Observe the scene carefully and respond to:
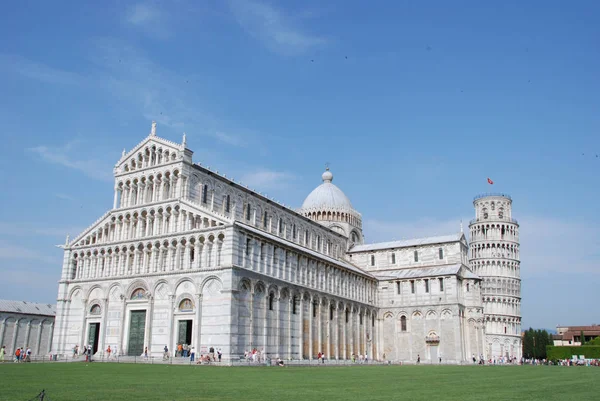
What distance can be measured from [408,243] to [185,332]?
38.2 meters

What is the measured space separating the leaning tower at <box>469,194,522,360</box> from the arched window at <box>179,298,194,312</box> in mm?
71014

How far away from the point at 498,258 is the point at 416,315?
1668 inches

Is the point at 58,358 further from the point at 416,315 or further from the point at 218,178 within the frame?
the point at 416,315

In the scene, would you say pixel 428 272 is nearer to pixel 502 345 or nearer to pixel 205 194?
pixel 205 194

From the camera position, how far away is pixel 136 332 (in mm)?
47625

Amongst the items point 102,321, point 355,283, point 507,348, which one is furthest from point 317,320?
point 507,348

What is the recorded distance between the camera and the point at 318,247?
2766 inches

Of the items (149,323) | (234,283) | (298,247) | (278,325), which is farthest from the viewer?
(298,247)

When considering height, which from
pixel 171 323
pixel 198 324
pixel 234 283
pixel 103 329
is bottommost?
pixel 103 329

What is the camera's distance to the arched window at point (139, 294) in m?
48.2

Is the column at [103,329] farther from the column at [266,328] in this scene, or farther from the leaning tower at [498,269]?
the leaning tower at [498,269]

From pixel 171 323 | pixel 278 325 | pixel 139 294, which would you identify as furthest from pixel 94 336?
pixel 278 325

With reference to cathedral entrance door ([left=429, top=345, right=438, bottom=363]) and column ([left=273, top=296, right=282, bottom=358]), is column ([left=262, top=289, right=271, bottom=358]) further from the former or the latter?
cathedral entrance door ([left=429, top=345, right=438, bottom=363])

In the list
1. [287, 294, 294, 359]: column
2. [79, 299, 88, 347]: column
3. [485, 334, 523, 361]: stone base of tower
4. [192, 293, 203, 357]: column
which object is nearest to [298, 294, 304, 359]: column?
[287, 294, 294, 359]: column
